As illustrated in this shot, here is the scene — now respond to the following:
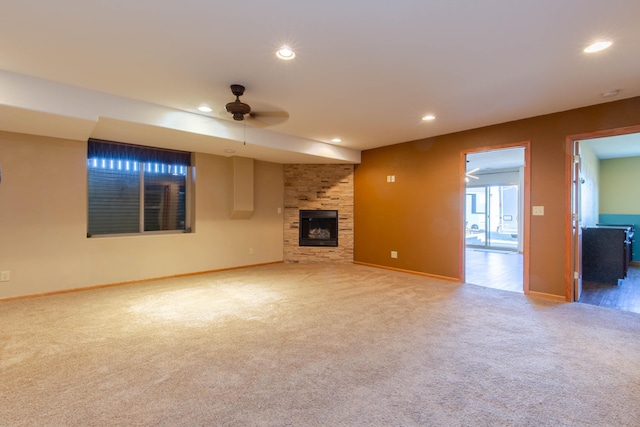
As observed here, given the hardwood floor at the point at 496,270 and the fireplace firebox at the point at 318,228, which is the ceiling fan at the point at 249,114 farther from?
the hardwood floor at the point at 496,270

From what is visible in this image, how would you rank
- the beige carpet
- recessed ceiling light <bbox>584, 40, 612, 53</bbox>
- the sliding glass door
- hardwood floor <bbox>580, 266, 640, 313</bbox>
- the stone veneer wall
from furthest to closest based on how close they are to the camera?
the sliding glass door, the stone veneer wall, hardwood floor <bbox>580, 266, 640, 313</bbox>, recessed ceiling light <bbox>584, 40, 612, 53</bbox>, the beige carpet

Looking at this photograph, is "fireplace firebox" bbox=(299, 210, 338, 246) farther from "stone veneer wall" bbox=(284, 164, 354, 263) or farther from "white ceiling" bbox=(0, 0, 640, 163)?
"white ceiling" bbox=(0, 0, 640, 163)

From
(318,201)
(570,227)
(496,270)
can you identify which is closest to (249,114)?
(318,201)

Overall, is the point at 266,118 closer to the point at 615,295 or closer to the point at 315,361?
the point at 315,361

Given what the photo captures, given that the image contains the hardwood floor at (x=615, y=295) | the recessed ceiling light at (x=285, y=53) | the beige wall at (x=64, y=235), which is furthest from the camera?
the beige wall at (x=64, y=235)

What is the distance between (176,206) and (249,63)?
3582 millimetres

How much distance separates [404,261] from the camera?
18.8ft

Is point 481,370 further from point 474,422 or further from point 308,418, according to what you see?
point 308,418

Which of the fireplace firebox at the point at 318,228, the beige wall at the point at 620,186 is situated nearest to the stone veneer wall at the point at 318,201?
the fireplace firebox at the point at 318,228

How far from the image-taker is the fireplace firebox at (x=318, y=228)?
6727 mm

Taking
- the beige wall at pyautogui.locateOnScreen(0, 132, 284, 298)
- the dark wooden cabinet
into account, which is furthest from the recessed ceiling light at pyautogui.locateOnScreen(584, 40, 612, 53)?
the beige wall at pyautogui.locateOnScreen(0, 132, 284, 298)

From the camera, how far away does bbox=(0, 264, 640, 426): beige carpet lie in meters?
1.79

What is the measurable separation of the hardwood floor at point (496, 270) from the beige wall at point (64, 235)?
186 inches

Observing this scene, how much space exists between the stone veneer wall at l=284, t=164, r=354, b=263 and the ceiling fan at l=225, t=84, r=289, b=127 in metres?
2.30
